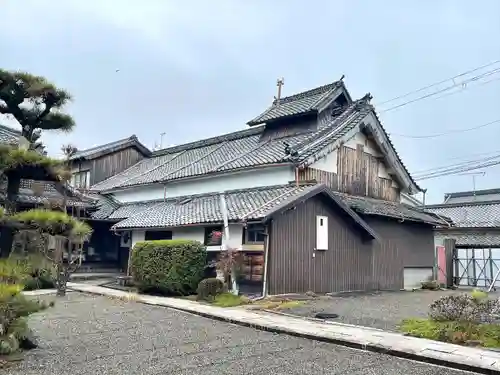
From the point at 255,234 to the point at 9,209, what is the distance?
294 inches

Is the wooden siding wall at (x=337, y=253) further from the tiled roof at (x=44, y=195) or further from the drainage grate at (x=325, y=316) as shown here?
the tiled roof at (x=44, y=195)

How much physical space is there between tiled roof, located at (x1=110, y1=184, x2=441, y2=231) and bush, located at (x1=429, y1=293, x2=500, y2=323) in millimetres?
5085

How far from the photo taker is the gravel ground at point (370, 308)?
9.56m

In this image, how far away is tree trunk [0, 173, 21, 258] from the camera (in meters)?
6.80

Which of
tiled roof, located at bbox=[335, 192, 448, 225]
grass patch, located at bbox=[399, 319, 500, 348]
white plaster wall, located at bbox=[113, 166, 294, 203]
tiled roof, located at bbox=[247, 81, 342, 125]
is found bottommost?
grass patch, located at bbox=[399, 319, 500, 348]

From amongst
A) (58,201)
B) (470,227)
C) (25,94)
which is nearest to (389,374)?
(25,94)

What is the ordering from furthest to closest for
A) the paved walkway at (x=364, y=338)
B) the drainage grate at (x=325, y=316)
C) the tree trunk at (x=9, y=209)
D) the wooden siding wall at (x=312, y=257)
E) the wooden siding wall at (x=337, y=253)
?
1. the wooden siding wall at (x=337, y=253)
2. the wooden siding wall at (x=312, y=257)
3. the drainage grate at (x=325, y=316)
4. the tree trunk at (x=9, y=209)
5. the paved walkway at (x=364, y=338)

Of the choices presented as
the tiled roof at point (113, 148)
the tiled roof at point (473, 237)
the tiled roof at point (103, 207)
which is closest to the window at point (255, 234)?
the tiled roof at point (103, 207)

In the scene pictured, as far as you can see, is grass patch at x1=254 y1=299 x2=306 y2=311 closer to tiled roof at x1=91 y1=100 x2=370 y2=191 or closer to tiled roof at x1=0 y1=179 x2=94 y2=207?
tiled roof at x1=91 y1=100 x2=370 y2=191

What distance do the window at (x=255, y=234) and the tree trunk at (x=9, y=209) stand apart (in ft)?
22.8

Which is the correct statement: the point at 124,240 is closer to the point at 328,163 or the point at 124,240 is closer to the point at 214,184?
the point at 214,184

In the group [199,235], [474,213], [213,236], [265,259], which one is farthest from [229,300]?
[474,213]

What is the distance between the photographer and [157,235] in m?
16.8

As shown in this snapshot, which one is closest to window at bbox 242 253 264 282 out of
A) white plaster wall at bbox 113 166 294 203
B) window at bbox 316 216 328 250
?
window at bbox 316 216 328 250
